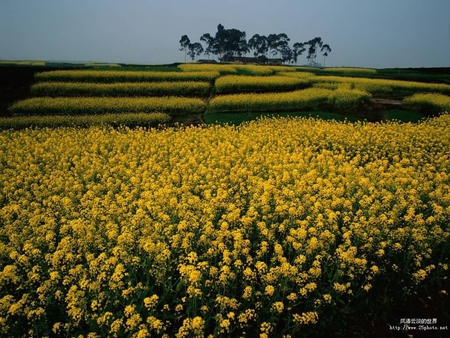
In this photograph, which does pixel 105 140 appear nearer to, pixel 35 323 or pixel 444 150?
pixel 35 323

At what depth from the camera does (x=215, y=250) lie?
544cm

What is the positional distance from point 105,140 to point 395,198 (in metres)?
11.8

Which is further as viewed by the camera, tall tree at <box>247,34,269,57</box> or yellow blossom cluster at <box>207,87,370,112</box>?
tall tree at <box>247,34,269,57</box>

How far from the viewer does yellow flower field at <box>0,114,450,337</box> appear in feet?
15.0

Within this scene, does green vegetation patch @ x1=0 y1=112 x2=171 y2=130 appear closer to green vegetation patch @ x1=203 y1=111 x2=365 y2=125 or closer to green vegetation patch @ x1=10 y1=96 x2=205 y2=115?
green vegetation patch @ x1=10 y1=96 x2=205 y2=115

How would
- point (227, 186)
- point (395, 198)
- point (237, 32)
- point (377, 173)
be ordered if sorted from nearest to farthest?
point (395, 198)
point (227, 186)
point (377, 173)
point (237, 32)

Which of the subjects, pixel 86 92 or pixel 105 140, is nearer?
pixel 105 140

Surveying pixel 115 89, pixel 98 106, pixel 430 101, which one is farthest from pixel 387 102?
pixel 115 89

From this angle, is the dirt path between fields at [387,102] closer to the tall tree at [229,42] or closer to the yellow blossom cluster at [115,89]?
the yellow blossom cluster at [115,89]

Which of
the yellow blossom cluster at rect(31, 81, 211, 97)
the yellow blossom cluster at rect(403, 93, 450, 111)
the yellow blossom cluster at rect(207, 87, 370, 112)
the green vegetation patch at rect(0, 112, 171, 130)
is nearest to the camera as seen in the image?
the green vegetation patch at rect(0, 112, 171, 130)

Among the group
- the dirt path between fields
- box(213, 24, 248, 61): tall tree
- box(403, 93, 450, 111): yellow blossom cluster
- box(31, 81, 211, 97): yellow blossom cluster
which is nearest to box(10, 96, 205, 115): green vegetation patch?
box(31, 81, 211, 97): yellow blossom cluster

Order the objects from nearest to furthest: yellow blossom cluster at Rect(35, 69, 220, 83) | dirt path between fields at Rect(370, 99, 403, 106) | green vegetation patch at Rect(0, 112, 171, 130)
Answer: green vegetation patch at Rect(0, 112, 171, 130)
dirt path between fields at Rect(370, 99, 403, 106)
yellow blossom cluster at Rect(35, 69, 220, 83)

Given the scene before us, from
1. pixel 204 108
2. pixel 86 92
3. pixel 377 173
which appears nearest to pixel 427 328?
pixel 377 173

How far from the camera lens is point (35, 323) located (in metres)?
4.35
